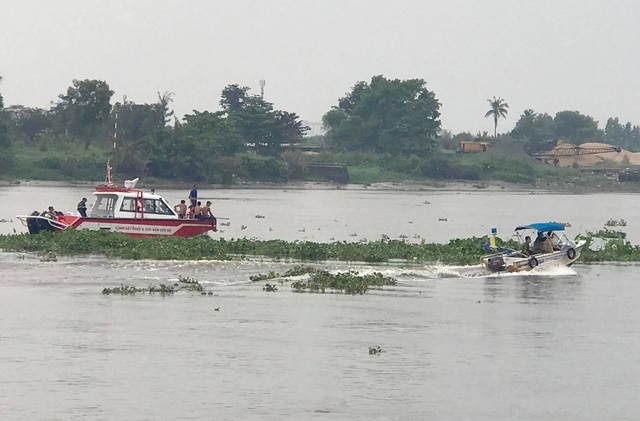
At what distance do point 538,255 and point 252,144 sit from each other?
307 ft

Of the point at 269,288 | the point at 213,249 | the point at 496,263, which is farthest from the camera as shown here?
the point at 213,249

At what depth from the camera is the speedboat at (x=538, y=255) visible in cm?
3678

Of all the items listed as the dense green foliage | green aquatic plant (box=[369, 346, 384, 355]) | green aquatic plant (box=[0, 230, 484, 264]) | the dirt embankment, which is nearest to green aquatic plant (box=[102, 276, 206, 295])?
green aquatic plant (box=[0, 230, 484, 264])

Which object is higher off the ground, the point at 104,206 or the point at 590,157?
the point at 590,157

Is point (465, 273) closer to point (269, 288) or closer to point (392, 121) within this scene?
point (269, 288)

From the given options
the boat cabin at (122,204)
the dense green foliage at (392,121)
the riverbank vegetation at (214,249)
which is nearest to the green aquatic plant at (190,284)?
the riverbank vegetation at (214,249)

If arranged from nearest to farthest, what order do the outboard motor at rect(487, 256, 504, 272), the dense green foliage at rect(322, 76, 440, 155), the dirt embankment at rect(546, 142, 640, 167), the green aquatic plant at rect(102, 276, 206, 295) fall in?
the green aquatic plant at rect(102, 276, 206, 295)
the outboard motor at rect(487, 256, 504, 272)
the dense green foliage at rect(322, 76, 440, 155)
the dirt embankment at rect(546, 142, 640, 167)

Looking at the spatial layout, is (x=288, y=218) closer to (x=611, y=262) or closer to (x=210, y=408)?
(x=611, y=262)

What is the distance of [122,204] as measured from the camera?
42438mm

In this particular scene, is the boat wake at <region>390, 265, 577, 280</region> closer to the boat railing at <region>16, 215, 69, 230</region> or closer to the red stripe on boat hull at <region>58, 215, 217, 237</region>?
the red stripe on boat hull at <region>58, 215, 217, 237</region>

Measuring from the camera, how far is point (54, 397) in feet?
61.9

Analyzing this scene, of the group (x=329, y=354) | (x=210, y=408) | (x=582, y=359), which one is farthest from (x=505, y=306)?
(x=210, y=408)

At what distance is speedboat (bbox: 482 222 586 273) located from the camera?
3678cm

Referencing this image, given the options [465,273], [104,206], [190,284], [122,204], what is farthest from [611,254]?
[104,206]
